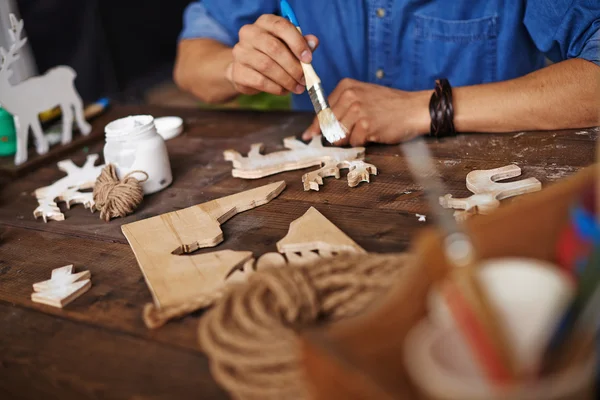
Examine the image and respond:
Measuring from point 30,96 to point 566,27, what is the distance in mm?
1376

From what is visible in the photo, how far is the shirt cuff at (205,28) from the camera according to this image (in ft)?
6.08

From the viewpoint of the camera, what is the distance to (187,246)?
945 millimetres

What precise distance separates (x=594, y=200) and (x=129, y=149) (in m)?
0.93

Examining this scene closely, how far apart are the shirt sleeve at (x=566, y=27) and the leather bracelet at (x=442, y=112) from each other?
0.33 meters

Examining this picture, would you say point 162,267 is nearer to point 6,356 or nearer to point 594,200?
point 6,356

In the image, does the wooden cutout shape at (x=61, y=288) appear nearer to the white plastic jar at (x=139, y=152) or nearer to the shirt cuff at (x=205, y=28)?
the white plastic jar at (x=139, y=152)

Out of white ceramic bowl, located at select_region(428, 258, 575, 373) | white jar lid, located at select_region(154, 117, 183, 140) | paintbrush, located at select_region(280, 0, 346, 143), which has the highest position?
white ceramic bowl, located at select_region(428, 258, 575, 373)

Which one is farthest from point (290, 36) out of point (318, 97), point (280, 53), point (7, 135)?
point (7, 135)

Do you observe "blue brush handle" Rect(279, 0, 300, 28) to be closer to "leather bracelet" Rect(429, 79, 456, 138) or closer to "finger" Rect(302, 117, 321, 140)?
"finger" Rect(302, 117, 321, 140)

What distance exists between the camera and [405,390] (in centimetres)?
46

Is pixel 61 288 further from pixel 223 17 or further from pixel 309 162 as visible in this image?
pixel 223 17

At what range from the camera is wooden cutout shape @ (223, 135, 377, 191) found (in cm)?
112

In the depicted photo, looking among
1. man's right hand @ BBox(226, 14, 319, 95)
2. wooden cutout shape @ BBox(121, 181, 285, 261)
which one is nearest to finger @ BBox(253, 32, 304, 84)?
man's right hand @ BBox(226, 14, 319, 95)

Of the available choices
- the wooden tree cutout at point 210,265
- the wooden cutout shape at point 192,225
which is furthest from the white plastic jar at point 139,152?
the wooden tree cutout at point 210,265
